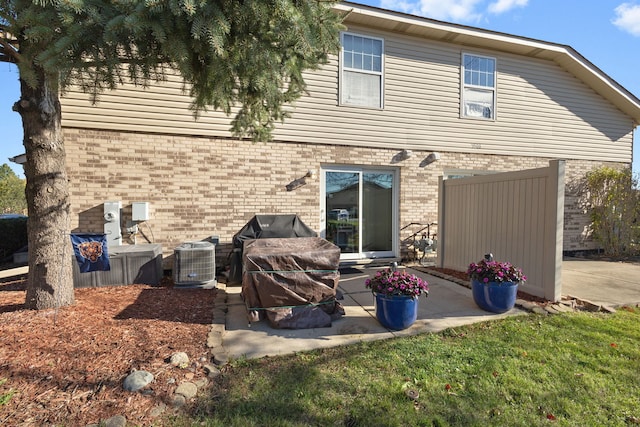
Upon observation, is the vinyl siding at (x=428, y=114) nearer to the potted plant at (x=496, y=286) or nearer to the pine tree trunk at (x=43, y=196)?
the pine tree trunk at (x=43, y=196)

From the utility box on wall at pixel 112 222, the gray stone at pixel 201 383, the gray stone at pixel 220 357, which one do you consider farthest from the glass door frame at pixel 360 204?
the gray stone at pixel 201 383

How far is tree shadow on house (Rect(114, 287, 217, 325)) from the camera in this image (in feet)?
12.5

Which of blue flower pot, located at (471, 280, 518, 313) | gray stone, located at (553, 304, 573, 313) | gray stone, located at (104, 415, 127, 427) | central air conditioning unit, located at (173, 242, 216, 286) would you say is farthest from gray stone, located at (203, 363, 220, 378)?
gray stone, located at (553, 304, 573, 313)

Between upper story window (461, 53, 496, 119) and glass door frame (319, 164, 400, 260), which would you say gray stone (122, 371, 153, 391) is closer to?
glass door frame (319, 164, 400, 260)

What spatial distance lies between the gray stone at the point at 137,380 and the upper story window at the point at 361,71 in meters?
6.38

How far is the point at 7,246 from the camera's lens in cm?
870

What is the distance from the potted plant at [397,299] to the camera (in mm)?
3590

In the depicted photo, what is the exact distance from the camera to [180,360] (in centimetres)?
277

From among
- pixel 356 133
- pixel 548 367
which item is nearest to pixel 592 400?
pixel 548 367

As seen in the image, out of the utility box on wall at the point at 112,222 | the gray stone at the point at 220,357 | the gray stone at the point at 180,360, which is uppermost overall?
the utility box on wall at the point at 112,222

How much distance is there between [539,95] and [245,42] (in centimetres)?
931

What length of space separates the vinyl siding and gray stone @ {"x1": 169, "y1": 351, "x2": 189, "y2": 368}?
4649 mm

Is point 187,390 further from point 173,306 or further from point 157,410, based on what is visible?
point 173,306

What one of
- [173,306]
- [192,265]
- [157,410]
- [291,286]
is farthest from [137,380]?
[192,265]
